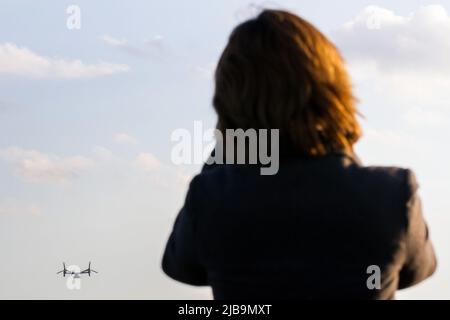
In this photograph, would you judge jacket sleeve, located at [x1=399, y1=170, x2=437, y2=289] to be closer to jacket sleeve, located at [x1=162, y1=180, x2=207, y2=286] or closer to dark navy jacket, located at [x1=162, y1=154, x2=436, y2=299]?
dark navy jacket, located at [x1=162, y1=154, x2=436, y2=299]

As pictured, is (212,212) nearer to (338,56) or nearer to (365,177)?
(365,177)

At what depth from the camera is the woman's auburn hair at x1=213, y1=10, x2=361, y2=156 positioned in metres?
3.12

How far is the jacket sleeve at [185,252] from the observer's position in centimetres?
331

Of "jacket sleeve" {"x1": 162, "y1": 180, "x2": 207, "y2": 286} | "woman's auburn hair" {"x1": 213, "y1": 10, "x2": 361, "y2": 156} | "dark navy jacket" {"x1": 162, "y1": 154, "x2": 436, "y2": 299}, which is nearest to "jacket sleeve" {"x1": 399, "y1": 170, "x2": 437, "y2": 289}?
"dark navy jacket" {"x1": 162, "y1": 154, "x2": 436, "y2": 299}

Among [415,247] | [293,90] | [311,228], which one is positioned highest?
[293,90]

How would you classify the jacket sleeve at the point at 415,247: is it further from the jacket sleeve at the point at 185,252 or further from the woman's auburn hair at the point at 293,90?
the jacket sleeve at the point at 185,252

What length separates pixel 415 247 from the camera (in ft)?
10.5

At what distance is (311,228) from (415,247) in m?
0.63

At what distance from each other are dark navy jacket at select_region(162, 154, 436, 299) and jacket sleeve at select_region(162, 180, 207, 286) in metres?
0.02

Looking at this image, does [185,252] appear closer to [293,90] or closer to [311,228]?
[311,228]

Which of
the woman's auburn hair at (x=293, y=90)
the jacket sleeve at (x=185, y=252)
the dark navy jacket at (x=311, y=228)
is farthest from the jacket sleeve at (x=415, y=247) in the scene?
the jacket sleeve at (x=185, y=252)

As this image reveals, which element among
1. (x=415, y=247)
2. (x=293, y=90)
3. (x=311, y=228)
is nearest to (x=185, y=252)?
(x=311, y=228)
